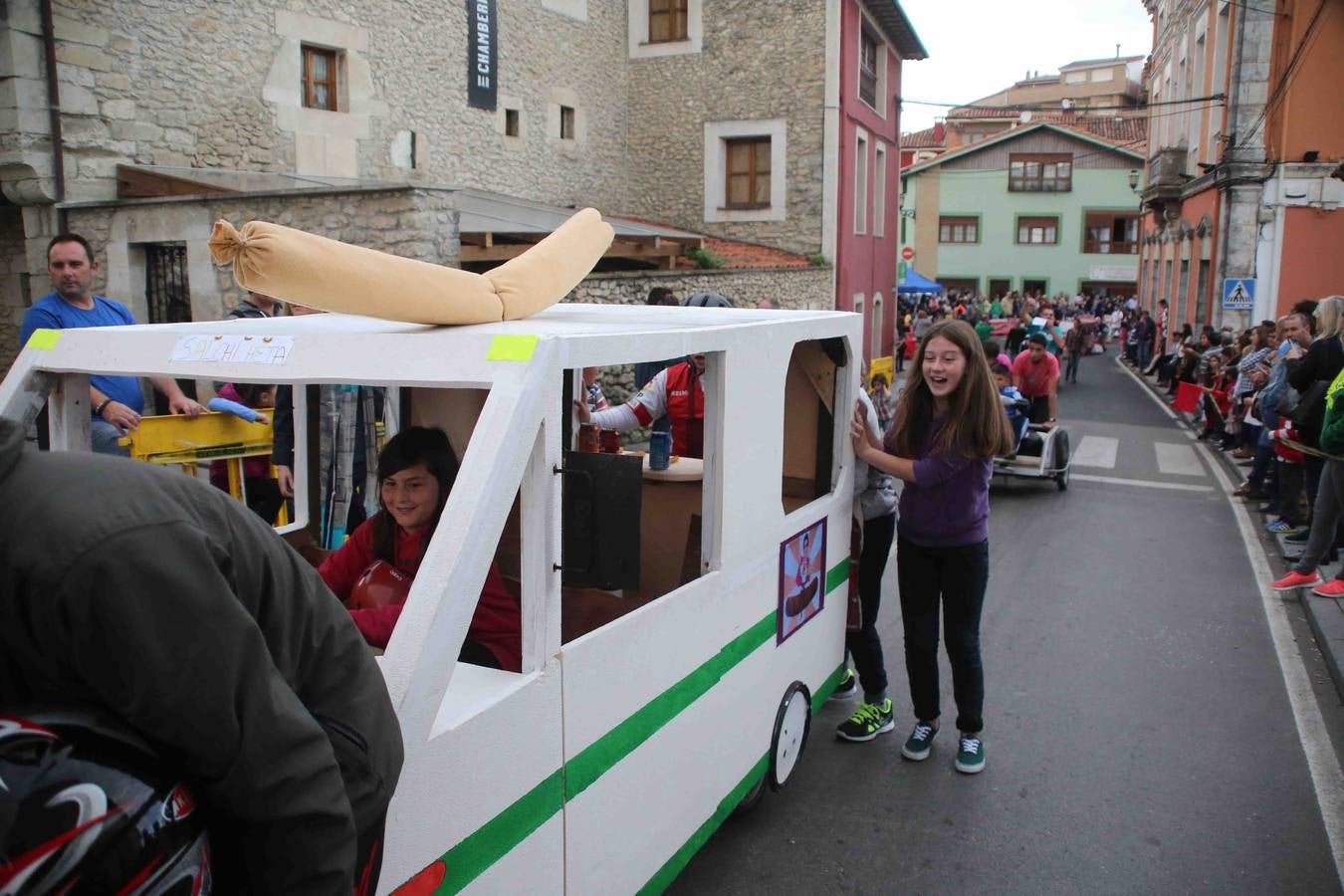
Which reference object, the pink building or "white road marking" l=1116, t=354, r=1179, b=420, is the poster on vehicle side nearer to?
"white road marking" l=1116, t=354, r=1179, b=420

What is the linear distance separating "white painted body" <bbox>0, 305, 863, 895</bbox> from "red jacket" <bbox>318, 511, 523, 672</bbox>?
139 millimetres

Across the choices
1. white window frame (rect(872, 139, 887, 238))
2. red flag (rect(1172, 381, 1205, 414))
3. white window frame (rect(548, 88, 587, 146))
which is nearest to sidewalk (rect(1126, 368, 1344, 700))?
red flag (rect(1172, 381, 1205, 414))

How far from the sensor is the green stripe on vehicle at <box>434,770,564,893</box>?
2135 mm

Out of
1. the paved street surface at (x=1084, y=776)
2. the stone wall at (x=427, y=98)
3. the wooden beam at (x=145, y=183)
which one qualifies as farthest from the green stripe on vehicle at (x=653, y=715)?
the stone wall at (x=427, y=98)

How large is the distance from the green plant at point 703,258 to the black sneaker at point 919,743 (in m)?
15.3

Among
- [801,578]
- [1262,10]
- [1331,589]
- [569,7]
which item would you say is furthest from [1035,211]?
[801,578]

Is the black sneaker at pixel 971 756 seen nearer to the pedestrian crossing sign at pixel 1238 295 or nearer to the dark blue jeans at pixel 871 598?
the dark blue jeans at pixel 871 598

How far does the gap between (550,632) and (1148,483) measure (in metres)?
11.0

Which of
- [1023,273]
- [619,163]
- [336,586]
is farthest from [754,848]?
[1023,273]

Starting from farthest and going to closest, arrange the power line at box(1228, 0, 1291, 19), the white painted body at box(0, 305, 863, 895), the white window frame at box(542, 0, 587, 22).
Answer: the white window frame at box(542, 0, 587, 22) → the power line at box(1228, 0, 1291, 19) → the white painted body at box(0, 305, 863, 895)

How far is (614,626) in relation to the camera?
2660mm

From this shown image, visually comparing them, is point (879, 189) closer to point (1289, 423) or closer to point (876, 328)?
point (876, 328)

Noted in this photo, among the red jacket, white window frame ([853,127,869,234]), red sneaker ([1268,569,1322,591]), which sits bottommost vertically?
red sneaker ([1268,569,1322,591])

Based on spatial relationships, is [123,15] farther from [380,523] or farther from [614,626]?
[614,626]
